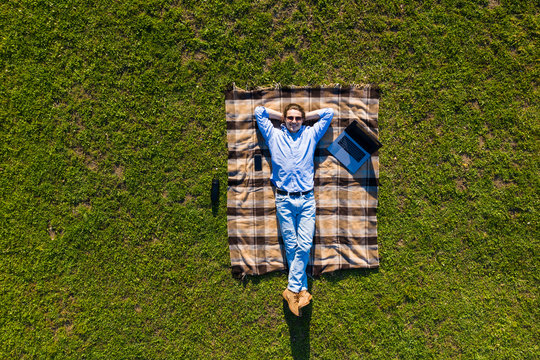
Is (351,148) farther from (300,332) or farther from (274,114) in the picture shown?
(300,332)

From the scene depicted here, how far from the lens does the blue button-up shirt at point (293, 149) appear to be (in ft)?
15.1

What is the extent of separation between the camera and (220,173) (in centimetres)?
501

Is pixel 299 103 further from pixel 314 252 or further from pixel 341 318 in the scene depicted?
pixel 341 318

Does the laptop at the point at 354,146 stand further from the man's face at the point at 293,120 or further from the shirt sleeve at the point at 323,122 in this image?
the man's face at the point at 293,120

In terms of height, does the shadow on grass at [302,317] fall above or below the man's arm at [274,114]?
below

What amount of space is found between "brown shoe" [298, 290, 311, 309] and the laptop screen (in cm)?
248

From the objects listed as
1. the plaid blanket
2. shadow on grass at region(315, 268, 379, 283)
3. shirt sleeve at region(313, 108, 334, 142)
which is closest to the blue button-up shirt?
shirt sleeve at region(313, 108, 334, 142)

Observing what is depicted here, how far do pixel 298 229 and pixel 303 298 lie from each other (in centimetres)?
107

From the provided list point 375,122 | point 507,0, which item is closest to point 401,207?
point 375,122

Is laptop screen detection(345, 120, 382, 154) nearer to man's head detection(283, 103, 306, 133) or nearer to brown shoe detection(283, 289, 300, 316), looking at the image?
man's head detection(283, 103, 306, 133)

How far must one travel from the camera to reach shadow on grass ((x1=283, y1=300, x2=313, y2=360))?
193 inches

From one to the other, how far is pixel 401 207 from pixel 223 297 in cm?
337

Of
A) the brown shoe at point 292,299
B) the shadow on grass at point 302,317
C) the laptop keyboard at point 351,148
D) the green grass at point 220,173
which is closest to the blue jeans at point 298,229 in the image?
the brown shoe at point 292,299

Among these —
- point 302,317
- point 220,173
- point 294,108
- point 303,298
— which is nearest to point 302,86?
point 294,108
